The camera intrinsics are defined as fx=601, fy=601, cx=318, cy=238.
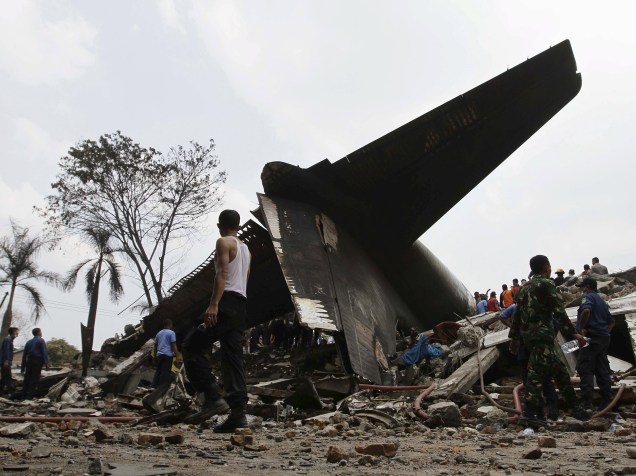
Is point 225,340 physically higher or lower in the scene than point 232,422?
higher

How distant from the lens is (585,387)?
586 cm

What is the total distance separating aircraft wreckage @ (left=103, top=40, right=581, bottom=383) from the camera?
25.9 ft

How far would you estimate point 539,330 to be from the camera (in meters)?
4.96

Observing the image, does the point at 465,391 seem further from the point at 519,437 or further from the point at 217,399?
the point at 217,399

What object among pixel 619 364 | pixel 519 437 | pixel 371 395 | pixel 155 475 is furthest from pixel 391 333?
pixel 155 475

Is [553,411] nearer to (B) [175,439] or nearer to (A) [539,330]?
(A) [539,330]

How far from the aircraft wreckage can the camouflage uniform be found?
239 cm

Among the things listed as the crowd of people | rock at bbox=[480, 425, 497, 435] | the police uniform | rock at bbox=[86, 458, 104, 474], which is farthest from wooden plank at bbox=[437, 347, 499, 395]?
rock at bbox=[86, 458, 104, 474]

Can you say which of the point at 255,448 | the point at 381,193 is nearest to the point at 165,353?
the point at 381,193

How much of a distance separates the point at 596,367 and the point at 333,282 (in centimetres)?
341

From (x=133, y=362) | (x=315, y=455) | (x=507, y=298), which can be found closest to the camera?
(x=315, y=455)

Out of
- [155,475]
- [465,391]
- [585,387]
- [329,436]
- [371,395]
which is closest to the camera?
[155,475]

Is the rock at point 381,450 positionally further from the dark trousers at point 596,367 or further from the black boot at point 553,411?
the dark trousers at point 596,367

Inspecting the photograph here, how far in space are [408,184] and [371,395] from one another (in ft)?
11.8
